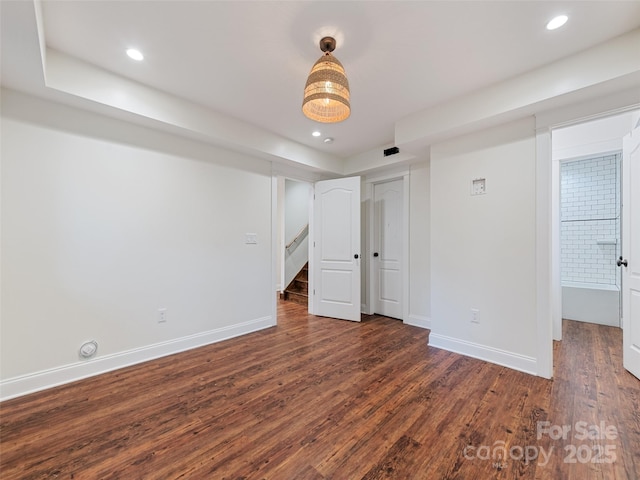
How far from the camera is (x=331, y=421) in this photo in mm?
1823

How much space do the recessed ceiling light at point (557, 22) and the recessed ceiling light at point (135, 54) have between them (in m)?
2.89

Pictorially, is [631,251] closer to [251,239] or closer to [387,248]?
[387,248]

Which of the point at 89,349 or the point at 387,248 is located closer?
the point at 89,349

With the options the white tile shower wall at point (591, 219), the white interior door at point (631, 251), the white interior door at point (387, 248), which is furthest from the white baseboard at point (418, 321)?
the white tile shower wall at point (591, 219)

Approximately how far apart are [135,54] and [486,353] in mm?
4097

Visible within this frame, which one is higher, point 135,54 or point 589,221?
point 135,54

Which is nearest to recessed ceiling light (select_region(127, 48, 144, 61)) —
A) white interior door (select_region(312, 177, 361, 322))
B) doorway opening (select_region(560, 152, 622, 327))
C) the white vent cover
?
the white vent cover

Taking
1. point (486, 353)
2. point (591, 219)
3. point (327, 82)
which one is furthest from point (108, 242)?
point (591, 219)

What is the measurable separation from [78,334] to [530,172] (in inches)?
170

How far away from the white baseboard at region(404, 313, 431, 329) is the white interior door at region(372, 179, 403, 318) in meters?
0.25

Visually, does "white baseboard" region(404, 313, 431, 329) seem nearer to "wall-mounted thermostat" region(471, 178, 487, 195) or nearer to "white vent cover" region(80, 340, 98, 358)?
"wall-mounted thermostat" region(471, 178, 487, 195)

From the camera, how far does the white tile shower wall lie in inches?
170

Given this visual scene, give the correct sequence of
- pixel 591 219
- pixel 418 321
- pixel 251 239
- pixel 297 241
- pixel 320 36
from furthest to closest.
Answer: pixel 297 241, pixel 591 219, pixel 418 321, pixel 251 239, pixel 320 36

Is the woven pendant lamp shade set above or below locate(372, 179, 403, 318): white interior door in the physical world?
above
